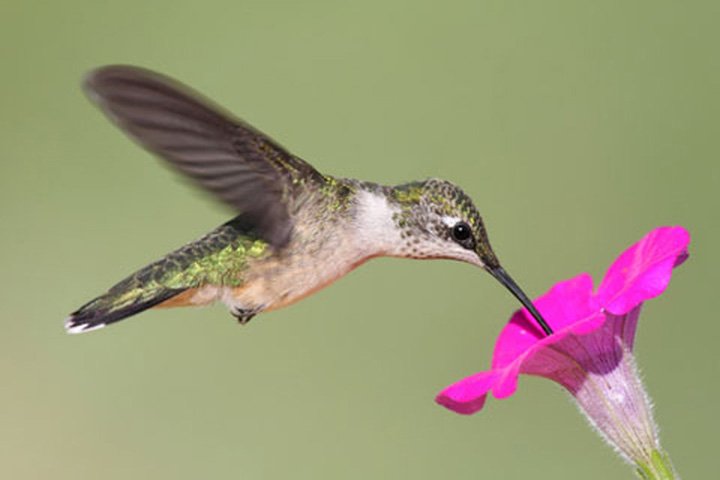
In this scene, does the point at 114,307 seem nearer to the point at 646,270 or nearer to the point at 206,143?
the point at 206,143

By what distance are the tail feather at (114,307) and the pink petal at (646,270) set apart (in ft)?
2.53

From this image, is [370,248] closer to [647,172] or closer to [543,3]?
[647,172]

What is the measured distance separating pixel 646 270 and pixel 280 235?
0.68m

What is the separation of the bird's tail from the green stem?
89 centimetres

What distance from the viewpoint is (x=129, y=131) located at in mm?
1869

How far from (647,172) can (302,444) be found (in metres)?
1.65

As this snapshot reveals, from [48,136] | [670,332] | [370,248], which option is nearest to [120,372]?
[48,136]

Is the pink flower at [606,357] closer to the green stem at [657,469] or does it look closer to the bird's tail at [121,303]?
the green stem at [657,469]

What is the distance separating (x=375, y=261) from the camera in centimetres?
447

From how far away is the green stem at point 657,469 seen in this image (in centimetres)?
172

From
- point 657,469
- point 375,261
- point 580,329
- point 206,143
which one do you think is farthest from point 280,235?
point 375,261

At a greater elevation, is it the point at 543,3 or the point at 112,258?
the point at 543,3

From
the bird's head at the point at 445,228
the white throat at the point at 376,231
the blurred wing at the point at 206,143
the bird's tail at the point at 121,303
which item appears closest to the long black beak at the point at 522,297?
the bird's head at the point at 445,228

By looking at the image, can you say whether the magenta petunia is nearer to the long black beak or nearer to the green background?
the long black beak
